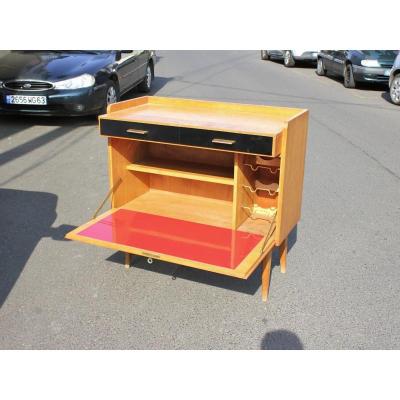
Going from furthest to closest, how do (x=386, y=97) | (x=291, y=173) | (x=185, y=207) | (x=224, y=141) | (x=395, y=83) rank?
(x=386, y=97)
(x=395, y=83)
(x=185, y=207)
(x=291, y=173)
(x=224, y=141)

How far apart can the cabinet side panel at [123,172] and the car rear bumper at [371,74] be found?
33.7 ft

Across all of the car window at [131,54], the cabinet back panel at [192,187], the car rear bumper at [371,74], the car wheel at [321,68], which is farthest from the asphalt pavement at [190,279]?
the car wheel at [321,68]

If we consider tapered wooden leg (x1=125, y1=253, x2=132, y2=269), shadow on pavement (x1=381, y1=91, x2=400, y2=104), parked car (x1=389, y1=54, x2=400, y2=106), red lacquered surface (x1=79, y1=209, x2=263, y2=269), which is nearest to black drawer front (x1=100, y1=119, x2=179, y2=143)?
red lacquered surface (x1=79, y1=209, x2=263, y2=269)

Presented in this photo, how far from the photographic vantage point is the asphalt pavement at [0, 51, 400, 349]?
10.9 ft

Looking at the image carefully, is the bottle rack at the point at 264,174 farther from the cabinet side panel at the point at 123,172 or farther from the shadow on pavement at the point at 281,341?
the shadow on pavement at the point at 281,341

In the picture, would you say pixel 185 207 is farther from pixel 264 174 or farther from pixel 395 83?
pixel 395 83

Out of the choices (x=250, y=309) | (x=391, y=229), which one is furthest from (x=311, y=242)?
(x=250, y=309)

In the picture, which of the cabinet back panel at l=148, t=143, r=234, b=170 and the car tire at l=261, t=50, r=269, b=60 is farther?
the car tire at l=261, t=50, r=269, b=60

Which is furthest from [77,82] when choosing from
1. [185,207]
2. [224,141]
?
[224,141]

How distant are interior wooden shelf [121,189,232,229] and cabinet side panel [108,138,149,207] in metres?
0.07

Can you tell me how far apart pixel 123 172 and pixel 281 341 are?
70.5 inches

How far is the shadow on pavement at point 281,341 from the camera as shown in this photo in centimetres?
321

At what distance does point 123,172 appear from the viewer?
4.18 m

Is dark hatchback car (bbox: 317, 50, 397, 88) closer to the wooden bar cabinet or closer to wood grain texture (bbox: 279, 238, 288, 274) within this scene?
the wooden bar cabinet
